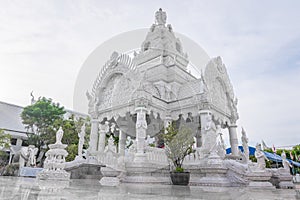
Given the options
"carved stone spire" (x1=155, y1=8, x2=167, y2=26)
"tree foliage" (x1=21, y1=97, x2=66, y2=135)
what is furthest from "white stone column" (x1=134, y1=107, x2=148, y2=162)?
A: "tree foliage" (x1=21, y1=97, x2=66, y2=135)

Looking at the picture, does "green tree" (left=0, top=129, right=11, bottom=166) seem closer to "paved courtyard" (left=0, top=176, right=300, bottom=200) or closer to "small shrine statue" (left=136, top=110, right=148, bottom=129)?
"small shrine statue" (left=136, top=110, right=148, bottom=129)

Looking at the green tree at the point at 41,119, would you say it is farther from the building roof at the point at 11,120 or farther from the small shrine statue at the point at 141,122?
the small shrine statue at the point at 141,122

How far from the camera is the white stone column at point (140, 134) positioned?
8742 mm

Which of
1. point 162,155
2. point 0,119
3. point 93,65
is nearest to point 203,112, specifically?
point 162,155

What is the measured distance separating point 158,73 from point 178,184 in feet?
27.9

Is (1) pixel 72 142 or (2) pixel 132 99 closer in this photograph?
(2) pixel 132 99

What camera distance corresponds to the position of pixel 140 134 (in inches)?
376

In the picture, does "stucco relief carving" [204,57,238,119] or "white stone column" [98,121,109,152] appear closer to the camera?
"stucco relief carving" [204,57,238,119]

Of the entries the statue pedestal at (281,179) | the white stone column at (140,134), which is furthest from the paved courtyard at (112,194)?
the white stone column at (140,134)

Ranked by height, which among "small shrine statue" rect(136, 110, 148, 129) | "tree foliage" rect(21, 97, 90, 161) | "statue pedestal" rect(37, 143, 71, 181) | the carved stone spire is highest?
the carved stone spire

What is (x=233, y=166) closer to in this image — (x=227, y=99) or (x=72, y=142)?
(x=227, y=99)

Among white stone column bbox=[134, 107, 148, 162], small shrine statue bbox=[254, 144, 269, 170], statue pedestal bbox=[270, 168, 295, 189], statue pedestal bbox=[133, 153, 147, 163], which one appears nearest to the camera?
small shrine statue bbox=[254, 144, 269, 170]

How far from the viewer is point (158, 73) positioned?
13867mm

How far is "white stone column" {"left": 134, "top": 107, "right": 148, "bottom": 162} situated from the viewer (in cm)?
874
